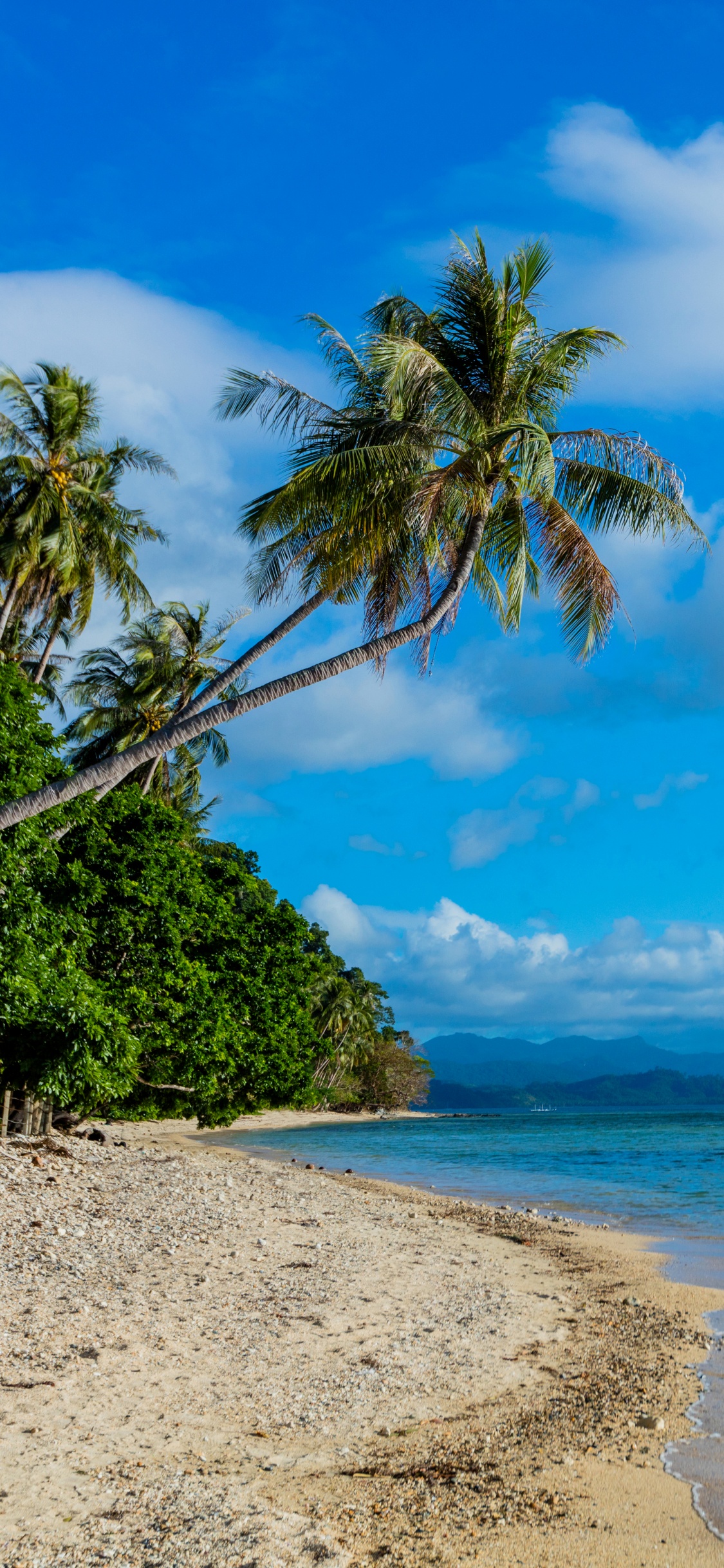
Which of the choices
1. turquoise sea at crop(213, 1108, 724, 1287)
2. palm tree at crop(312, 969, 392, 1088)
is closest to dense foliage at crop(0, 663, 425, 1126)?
turquoise sea at crop(213, 1108, 724, 1287)

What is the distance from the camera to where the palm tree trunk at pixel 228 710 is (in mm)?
10141

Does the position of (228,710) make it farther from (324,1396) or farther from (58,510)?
(58,510)

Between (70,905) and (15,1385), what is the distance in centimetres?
1431

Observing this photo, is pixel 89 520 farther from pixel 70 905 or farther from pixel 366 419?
pixel 366 419

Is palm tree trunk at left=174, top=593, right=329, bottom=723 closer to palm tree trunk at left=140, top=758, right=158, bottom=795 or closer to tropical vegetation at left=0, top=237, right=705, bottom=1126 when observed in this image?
tropical vegetation at left=0, top=237, right=705, bottom=1126

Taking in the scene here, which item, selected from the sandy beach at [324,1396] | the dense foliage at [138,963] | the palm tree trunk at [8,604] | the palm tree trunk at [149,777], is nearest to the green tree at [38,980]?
the dense foliage at [138,963]

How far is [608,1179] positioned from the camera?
27.4m

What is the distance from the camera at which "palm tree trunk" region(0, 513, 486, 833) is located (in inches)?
399

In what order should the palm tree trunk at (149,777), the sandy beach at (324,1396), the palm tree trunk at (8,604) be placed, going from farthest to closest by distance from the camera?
the palm tree trunk at (149,777)
the palm tree trunk at (8,604)
the sandy beach at (324,1396)

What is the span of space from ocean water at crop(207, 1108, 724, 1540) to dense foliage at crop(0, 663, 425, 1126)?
15.0 ft

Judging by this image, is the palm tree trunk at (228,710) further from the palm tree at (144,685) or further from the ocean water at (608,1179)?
the palm tree at (144,685)

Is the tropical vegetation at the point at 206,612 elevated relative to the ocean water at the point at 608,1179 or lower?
elevated

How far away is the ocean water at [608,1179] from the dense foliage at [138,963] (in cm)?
456

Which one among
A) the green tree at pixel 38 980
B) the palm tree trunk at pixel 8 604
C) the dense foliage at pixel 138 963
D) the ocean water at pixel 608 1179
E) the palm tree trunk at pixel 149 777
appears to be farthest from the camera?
the palm tree trunk at pixel 149 777
